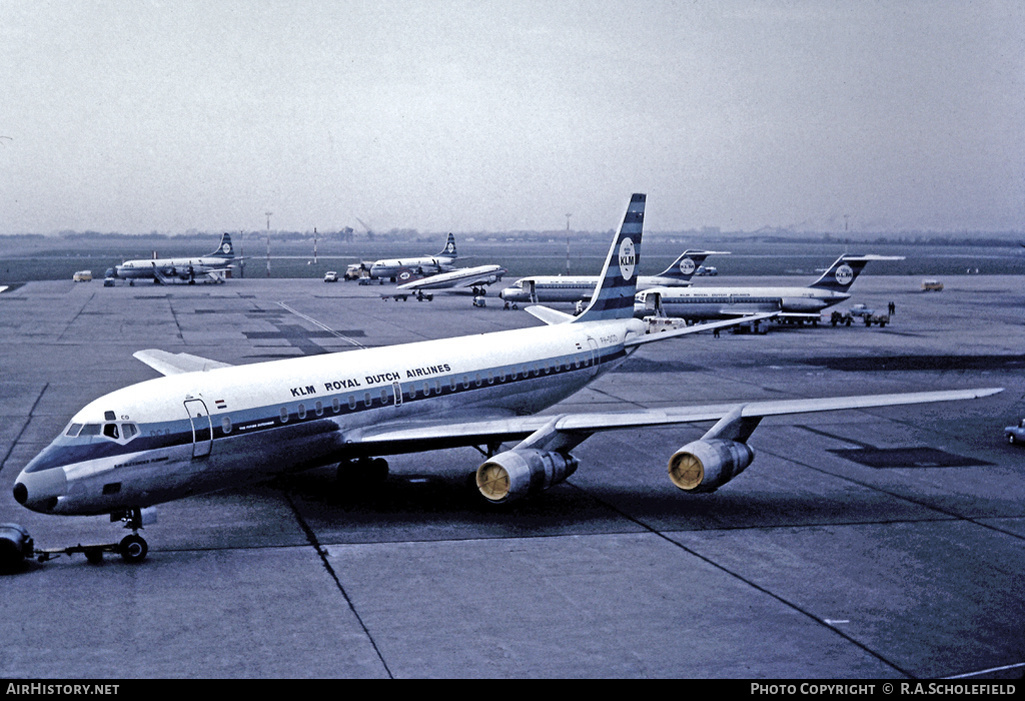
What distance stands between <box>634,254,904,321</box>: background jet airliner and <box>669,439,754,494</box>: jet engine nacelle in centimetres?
5739

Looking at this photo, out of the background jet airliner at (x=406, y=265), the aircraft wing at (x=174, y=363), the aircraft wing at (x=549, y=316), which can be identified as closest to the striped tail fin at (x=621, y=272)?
the aircraft wing at (x=549, y=316)

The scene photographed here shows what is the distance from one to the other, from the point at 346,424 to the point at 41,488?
332 inches

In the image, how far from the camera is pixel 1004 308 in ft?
360

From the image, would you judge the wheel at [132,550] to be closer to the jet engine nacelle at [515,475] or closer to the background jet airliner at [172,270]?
the jet engine nacelle at [515,475]

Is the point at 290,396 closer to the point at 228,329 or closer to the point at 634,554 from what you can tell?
the point at 634,554

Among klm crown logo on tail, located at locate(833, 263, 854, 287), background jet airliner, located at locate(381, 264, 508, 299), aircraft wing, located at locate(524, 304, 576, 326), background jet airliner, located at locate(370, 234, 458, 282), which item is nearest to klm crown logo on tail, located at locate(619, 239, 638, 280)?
aircraft wing, located at locate(524, 304, 576, 326)

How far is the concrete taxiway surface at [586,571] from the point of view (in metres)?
18.3

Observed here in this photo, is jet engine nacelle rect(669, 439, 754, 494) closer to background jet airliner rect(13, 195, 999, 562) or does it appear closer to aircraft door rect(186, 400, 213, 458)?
background jet airliner rect(13, 195, 999, 562)

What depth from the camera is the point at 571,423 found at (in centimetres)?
2734

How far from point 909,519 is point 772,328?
59.4m

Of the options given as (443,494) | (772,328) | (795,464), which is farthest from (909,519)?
(772,328)

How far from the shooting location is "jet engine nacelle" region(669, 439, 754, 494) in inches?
1045

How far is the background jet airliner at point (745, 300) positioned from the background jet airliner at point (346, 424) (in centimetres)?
5157

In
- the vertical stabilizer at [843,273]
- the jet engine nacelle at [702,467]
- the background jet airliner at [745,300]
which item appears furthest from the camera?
the vertical stabilizer at [843,273]
